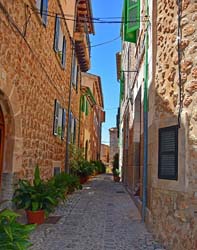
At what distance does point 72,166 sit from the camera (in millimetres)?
13648

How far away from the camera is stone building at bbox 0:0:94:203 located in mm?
5496

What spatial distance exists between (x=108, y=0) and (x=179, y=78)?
4627mm

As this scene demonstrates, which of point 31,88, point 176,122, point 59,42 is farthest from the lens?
point 59,42

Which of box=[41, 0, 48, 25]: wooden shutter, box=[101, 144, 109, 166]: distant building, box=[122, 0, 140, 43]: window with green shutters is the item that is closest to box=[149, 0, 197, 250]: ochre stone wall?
box=[122, 0, 140, 43]: window with green shutters

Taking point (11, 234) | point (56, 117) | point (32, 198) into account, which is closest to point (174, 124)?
point (11, 234)

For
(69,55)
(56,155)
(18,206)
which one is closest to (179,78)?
(18,206)

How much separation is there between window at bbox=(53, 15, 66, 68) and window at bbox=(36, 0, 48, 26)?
152cm

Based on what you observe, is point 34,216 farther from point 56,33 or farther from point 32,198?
point 56,33

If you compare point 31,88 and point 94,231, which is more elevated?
point 31,88

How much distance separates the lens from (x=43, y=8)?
7703 millimetres

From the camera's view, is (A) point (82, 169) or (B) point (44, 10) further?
(A) point (82, 169)

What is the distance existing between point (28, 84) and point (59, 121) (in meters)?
4.47

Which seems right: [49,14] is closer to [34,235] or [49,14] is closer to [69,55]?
[69,55]

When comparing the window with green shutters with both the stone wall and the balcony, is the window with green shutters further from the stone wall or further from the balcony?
the balcony
